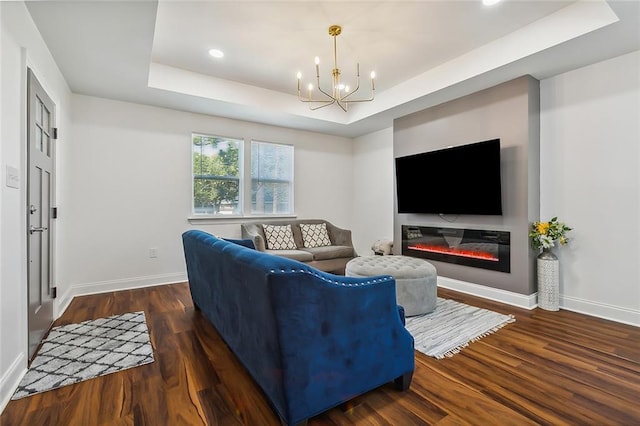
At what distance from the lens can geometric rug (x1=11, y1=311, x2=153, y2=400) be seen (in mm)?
1898

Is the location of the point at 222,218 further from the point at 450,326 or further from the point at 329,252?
the point at 450,326

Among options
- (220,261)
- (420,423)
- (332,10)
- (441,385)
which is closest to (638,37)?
(332,10)

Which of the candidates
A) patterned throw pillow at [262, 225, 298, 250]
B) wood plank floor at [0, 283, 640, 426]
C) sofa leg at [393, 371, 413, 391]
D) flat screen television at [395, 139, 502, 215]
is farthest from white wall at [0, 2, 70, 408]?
flat screen television at [395, 139, 502, 215]

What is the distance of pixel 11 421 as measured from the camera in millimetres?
1519

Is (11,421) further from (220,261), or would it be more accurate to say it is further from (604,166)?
(604,166)

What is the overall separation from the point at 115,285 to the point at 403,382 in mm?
→ 3874

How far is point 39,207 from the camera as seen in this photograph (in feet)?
7.87

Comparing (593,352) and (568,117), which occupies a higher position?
(568,117)

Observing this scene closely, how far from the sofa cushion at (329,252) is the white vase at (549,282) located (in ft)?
7.90

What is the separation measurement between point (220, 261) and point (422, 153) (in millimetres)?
3425

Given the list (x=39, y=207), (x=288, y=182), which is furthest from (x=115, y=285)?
(x=288, y=182)

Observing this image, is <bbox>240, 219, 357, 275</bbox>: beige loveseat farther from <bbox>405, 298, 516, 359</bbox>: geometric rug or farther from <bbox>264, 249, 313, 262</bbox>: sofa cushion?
<bbox>405, 298, 516, 359</bbox>: geometric rug

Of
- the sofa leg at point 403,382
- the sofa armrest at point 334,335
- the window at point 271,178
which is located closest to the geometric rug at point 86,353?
the sofa armrest at point 334,335

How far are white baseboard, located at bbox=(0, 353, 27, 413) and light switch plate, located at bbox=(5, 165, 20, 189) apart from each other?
1084 millimetres
